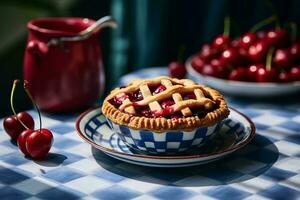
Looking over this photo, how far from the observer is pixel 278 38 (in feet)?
4.70

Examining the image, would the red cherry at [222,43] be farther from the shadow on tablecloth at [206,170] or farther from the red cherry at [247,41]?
the shadow on tablecloth at [206,170]

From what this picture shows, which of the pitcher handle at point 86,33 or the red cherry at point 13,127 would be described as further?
the pitcher handle at point 86,33

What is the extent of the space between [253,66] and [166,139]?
497 millimetres

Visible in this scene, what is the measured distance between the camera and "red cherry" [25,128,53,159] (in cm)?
102

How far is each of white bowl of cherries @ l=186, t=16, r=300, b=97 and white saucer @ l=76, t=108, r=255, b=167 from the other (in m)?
0.19

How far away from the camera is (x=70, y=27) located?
1.36 metres

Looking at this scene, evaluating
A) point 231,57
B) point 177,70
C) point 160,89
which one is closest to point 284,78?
point 231,57

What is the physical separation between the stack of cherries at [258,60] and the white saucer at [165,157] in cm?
21

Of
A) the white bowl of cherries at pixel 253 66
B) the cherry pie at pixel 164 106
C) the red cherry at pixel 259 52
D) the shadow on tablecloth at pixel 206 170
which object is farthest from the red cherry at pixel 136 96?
the red cherry at pixel 259 52

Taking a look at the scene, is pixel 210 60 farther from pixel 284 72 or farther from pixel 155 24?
pixel 155 24

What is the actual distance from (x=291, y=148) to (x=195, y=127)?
24cm

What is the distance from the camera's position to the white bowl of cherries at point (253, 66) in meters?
1.35

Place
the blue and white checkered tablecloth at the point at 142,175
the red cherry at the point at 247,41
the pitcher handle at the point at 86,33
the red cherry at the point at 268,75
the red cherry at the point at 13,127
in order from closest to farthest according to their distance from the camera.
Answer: the blue and white checkered tablecloth at the point at 142,175, the red cherry at the point at 13,127, the pitcher handle at the point at 86,33, the red cherry at the point at 268,75, the red cherry at the point at 247,41

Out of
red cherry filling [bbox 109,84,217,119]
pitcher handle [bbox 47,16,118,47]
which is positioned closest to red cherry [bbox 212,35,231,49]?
pitcher handle [bbox 47,16,118,47]
